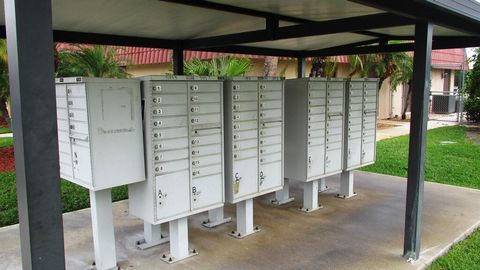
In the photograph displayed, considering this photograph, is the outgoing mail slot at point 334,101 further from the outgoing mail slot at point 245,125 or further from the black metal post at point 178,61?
the black metal post at point 178,61

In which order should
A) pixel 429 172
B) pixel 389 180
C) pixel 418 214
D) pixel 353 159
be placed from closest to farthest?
pixel 418 214, pixel 353 159, pixel 389 180, pixel 429 172

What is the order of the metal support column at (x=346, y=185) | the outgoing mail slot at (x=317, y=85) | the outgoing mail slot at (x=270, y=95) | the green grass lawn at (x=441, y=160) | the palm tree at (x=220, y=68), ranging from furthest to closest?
the palm tree at (x=220, y=68), the green grass lawn at (x=441, y=160), the metal support column at (x=346, y=185), the outgoing mail slot at (x=317, y=85), the outgoing mail slot at (x=270, y=95)

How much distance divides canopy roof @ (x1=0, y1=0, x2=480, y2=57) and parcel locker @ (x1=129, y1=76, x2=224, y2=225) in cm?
92

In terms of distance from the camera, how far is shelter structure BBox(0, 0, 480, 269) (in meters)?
1.58

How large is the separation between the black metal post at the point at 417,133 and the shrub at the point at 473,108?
1242 centimetres

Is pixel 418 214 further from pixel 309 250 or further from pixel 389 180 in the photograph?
pixel 389 180

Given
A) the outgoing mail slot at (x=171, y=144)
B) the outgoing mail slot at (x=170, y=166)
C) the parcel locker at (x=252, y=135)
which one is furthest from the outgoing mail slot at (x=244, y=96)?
the outgoing mail slot at (x=170, y=166)

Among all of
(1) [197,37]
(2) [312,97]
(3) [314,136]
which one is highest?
(1) [197,37]

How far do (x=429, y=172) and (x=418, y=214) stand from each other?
419 cm

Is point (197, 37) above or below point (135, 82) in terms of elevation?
above

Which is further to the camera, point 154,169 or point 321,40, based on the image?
point 321,40

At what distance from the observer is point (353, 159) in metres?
5.60

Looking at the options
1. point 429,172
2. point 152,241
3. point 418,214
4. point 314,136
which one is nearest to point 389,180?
point 429,172

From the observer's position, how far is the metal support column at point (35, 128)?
1.55m
